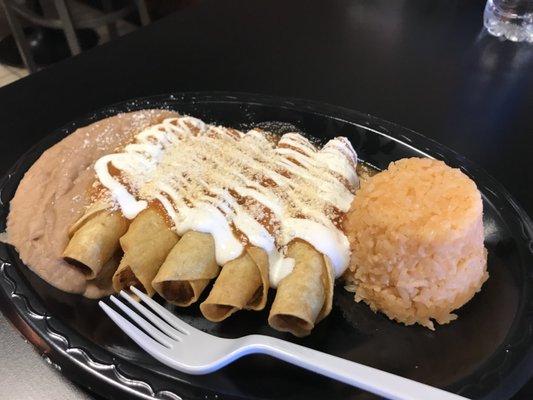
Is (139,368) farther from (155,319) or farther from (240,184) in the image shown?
(240,184)

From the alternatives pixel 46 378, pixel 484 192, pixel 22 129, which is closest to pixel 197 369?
pixel 46 378

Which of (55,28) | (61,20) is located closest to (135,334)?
(61,20)

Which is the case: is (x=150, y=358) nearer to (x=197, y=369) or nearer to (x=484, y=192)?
(x=197, y=369)

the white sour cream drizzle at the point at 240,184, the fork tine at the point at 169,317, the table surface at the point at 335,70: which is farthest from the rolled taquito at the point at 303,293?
the table surface at the point at 335,70

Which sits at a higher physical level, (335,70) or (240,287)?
(240,287)

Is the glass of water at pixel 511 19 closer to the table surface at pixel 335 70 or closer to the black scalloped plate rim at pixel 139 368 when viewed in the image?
the table surface at pixel 335 70

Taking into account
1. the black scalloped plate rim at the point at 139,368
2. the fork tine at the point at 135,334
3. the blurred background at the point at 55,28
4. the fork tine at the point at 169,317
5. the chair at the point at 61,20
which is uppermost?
the fork tine at the point at 135,334

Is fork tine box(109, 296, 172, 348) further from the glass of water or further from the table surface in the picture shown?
the glass of water
